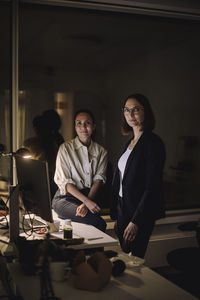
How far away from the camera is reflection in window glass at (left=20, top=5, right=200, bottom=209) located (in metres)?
3.82

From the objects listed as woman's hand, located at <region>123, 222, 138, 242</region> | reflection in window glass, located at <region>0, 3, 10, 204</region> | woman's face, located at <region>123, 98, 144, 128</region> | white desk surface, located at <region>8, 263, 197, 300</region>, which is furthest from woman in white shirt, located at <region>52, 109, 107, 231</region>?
white desk surface, located at <region>8, 263, 197, 300</region>

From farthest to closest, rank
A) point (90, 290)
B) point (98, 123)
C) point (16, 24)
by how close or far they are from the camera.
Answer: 1. point (98, 123)
2. point (16, 24)
3. point (90, 290)

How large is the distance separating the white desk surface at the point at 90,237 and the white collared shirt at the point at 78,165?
2.35 ft

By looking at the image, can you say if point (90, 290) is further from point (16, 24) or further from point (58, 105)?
point (16, 24)

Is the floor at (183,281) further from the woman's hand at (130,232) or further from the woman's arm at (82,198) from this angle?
the woman's arm at (82,198)

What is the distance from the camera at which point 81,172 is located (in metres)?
3.39

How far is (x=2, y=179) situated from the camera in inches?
151

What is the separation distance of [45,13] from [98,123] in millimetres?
1252

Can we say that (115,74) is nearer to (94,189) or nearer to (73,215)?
(94,189)

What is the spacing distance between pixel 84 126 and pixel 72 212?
775 mm

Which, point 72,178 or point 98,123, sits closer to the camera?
point 72,178

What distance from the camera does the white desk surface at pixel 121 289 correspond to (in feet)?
5.30

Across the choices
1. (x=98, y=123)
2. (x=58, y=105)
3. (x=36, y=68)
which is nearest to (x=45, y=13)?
(x=36, y=68)

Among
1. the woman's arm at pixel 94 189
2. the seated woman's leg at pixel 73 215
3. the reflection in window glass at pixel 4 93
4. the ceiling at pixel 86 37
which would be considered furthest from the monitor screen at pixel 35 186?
the ceiling at pixel 86 37
